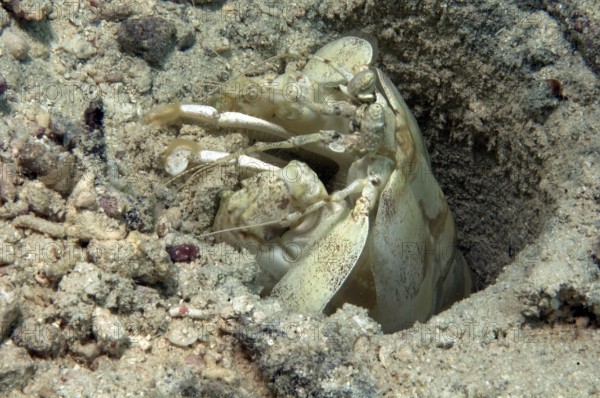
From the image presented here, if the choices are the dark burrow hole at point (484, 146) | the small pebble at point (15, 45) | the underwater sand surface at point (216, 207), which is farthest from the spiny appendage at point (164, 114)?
the dark burrow hole at point (484, 146)

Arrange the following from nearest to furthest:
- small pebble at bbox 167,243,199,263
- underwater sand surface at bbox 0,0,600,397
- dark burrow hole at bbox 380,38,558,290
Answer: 1. underwater sand surface at bbox 0,0,600,397
2. small pebble at bbox 167,243,199,263
3. dark burrow hole at bbox 380,38,558,290

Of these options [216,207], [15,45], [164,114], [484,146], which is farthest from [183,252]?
[484,146]

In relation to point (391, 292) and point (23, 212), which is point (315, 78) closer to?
point (391, 292)

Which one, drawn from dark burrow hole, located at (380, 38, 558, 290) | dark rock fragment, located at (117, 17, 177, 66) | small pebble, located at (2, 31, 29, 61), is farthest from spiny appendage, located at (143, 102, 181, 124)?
dark burrow hole, located at (380, 38, 558, 290)

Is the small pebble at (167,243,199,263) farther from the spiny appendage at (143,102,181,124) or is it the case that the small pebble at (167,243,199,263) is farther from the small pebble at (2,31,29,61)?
the small pebble at (2,31,29,61)

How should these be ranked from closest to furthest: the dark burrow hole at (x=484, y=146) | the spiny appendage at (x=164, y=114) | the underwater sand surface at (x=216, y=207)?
the underwater sand surface at (x=216, y=207) → the spiny appendage at (x=164, y=114) → the dark burrow hole at (x=484, y=146)

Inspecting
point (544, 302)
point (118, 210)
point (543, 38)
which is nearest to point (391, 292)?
point (544, 302)

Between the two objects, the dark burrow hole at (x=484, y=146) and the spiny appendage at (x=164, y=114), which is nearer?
the spiny appendage at (x=164, y=114)

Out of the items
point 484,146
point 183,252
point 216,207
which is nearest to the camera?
point 183,252

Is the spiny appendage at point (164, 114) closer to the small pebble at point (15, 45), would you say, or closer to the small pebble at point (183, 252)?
the small pebble at point (15, 45)

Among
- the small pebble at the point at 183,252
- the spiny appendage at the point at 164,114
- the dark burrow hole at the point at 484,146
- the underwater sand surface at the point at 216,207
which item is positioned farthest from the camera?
the dark burrow hole at the point at 484,146

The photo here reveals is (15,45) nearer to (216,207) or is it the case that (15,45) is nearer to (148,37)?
(148,37)

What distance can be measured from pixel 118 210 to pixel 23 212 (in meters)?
0.41

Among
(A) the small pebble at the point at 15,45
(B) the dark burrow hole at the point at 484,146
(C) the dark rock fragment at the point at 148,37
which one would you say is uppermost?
(A) the small pebble at the point at 15,45
